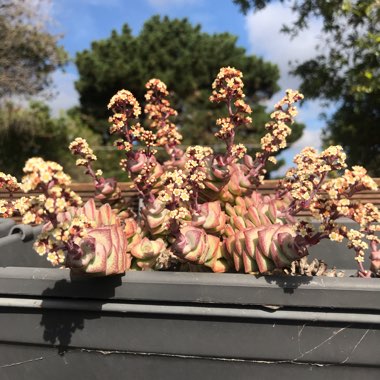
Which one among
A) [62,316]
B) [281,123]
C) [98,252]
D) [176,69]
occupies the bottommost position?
[62,316]

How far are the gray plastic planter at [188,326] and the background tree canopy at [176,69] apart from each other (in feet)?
34.7

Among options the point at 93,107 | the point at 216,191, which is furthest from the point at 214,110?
the point at 216,191

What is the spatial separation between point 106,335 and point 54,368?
111 mm

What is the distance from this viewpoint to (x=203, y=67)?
11703 mm

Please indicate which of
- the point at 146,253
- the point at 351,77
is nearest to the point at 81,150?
the point at 146,253

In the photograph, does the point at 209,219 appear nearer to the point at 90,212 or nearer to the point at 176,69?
the point at 90,212

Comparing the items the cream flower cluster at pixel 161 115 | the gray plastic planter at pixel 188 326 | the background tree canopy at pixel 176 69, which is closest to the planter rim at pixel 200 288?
the gray plastic planter at pixel 188 326

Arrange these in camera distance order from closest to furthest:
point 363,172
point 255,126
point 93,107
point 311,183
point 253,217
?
1. point 363,172
2. point 311,183
3. point 253,217
4. point 255,126
5. point 93,107

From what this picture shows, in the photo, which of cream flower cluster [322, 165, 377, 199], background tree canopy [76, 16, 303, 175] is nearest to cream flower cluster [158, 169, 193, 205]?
cream flower cluster [322, 165, 377, 199]

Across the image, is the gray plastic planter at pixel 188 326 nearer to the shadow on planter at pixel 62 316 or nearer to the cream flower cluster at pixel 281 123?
the shadow on planter at pixel 62 316

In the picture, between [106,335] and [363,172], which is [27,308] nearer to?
[106,335]

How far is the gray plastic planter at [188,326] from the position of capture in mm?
595

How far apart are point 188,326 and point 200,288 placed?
0.06 meters

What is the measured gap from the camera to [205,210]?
79 cm
